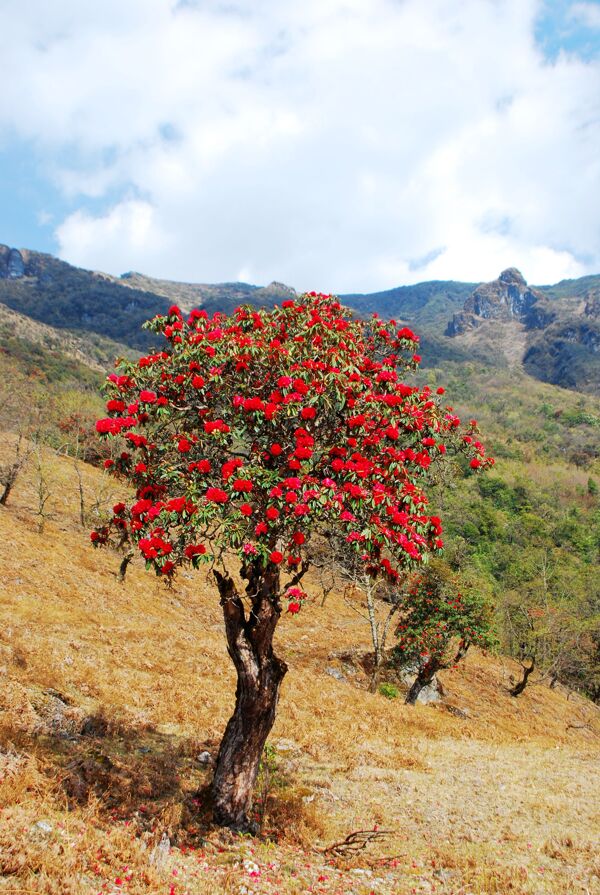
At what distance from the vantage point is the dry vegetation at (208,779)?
6.00 metres

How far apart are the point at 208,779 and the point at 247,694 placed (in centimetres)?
295

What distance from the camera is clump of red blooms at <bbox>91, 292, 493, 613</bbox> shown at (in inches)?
236

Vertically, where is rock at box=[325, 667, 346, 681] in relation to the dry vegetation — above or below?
below

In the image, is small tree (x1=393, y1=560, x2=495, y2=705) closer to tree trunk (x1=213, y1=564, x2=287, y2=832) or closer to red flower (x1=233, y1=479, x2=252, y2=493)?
tree trunk (x1=213, y1=564, x2=287, y2=832)

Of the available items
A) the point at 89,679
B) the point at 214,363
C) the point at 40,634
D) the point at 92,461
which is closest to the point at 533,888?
the point at 214,363

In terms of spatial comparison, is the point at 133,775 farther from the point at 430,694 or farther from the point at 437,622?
the point at 430,694

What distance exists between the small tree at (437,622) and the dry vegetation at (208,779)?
3.88 m

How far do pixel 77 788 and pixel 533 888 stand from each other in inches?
278

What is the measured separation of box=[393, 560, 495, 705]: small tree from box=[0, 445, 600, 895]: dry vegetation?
3.88 m

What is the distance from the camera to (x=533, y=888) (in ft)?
23.1

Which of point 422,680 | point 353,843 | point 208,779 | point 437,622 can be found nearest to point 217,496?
point 353,843

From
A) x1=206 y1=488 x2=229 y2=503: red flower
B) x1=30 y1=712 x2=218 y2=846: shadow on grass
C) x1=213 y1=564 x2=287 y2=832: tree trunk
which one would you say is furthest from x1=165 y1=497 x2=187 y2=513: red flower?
x1=30 y1=712 x2=218 y2=846: shadow on grass

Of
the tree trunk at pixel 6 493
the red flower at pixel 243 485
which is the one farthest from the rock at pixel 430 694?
the tree trunk at pixel 6 493

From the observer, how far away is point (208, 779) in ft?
29.4
